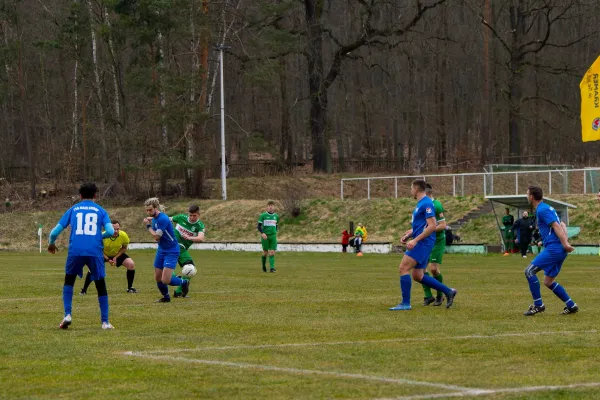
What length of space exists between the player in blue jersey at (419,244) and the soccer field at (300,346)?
20.7 inches

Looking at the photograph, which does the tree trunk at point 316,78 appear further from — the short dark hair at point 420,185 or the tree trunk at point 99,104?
the short dark hair at point 420,185

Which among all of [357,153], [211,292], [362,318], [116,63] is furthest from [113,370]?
[357,153]

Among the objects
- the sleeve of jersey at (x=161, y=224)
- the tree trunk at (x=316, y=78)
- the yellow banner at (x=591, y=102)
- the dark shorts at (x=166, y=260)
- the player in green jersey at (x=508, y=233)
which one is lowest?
the player in green jersey at (x=508, y=233)

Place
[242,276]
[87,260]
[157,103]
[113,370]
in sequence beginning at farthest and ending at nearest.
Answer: [157,103]
[242,276]
[87,260]
[113,370]

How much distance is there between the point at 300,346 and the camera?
11656 mm

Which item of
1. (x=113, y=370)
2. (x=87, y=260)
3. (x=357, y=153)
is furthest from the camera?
(x=357, y=153)

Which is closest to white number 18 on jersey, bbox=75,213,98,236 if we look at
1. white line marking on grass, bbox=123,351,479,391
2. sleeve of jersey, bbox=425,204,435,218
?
white line marking on grass, bbox=123,351,479,391

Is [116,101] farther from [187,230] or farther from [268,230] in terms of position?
[187,230]

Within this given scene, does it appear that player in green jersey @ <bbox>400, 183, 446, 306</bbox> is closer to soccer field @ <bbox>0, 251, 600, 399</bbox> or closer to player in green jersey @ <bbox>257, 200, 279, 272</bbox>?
soccer field @ <bbox>0, 251, 600, 399</bbox>

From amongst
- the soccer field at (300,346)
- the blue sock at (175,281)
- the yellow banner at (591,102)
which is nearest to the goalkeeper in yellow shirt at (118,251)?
the soccer field at (300,346)

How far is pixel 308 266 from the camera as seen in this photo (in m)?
34.1

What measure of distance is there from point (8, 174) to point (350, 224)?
1357 inches

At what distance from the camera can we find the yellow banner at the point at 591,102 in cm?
3475

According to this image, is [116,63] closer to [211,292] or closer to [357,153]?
[357,153]
